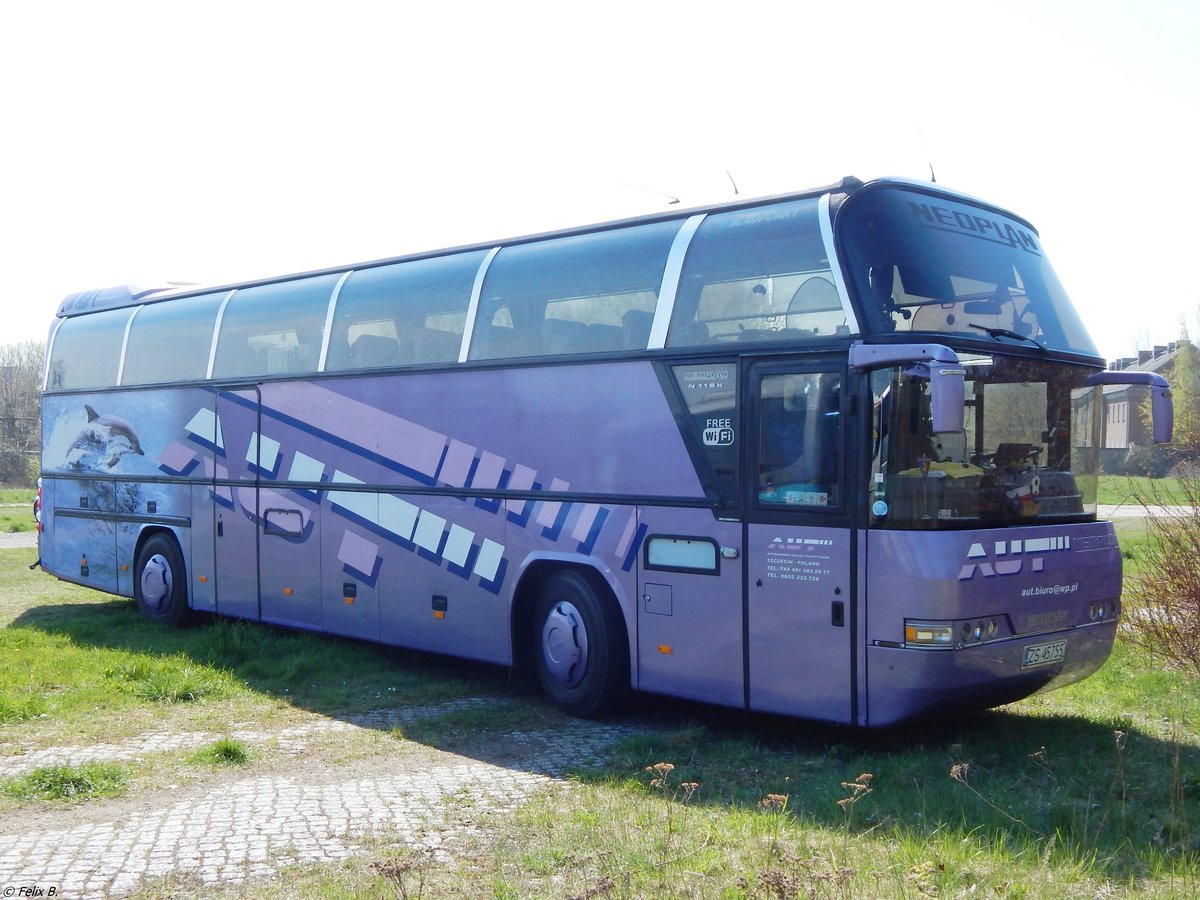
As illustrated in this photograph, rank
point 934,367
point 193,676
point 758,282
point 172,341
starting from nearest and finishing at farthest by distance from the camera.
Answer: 1. point 934,367
2. point 758,282
3. point 193,676
4. point 172,341

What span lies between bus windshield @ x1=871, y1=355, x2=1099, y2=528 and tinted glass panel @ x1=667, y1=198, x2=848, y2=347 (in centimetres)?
72

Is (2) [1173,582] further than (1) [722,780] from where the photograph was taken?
Yes

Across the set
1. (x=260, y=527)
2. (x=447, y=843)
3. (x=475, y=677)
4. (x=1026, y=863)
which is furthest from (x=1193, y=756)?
(x=260, y=527)

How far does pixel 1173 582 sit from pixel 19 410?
236 ft

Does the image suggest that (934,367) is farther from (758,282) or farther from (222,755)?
(222,755)

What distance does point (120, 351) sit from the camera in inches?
591

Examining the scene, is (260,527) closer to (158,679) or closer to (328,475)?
(328,475)

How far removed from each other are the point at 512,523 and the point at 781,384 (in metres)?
2.90

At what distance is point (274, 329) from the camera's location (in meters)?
12.8

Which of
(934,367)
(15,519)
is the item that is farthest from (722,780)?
(15,519)

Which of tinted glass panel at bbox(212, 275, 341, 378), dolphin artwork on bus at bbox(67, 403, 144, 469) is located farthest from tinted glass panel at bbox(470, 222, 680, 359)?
dolphin artwork on bus at bbox(67, 403, 144, 469)

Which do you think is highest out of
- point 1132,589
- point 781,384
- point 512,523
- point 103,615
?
point 781,384

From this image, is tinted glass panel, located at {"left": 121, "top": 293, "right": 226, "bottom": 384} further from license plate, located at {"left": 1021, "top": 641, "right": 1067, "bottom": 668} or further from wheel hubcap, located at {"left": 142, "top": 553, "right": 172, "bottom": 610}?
license plate, located at {"left": 1021, "top": 641, "right": 1067, "bottom": 668}

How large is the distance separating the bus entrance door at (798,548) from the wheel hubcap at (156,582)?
8800 millimetres
